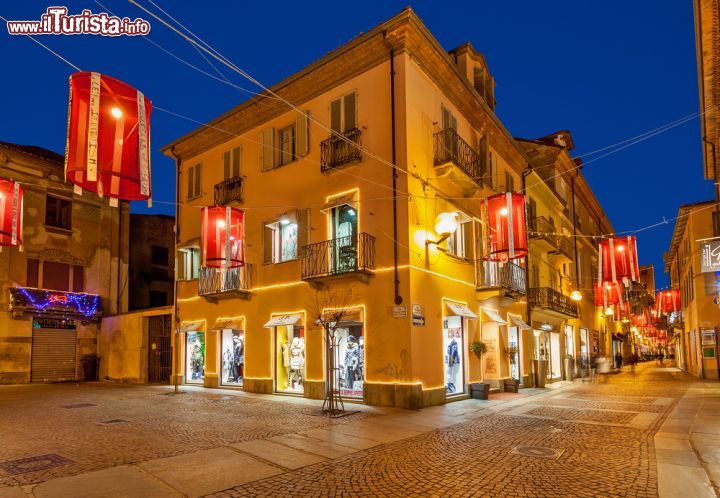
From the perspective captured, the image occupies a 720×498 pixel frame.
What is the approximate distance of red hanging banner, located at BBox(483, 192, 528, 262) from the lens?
16156mm

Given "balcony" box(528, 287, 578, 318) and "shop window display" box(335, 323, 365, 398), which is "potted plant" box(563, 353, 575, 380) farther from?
"shop window display" box(335, 323, 365, 398)

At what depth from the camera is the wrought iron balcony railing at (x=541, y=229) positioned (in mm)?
22645

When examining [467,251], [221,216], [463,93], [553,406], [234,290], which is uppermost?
[463,93]

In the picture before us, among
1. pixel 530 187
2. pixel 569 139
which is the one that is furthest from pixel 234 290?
pixel 569 139

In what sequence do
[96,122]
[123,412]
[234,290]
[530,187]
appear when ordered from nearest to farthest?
[96,122] < [123,412] < [234,290] < [530,187]

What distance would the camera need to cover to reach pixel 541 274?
25234 mm

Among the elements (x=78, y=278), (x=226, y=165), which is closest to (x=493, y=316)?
(x=226, y=165)

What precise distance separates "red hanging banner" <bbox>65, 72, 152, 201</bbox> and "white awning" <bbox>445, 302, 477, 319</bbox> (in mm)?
9681

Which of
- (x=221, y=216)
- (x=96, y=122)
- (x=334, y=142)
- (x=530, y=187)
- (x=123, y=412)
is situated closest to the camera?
(x=96, y=122)

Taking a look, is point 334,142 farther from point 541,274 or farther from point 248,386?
point 541,274

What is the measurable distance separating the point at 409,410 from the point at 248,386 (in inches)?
279

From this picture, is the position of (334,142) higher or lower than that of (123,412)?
higher

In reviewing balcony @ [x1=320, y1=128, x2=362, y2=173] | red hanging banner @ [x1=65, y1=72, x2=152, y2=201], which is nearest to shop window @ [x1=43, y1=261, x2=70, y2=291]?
balcony @ [x1=320, y1=128, x2=362, y2=173]

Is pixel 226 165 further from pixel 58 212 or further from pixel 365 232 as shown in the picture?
pixel 58 212
